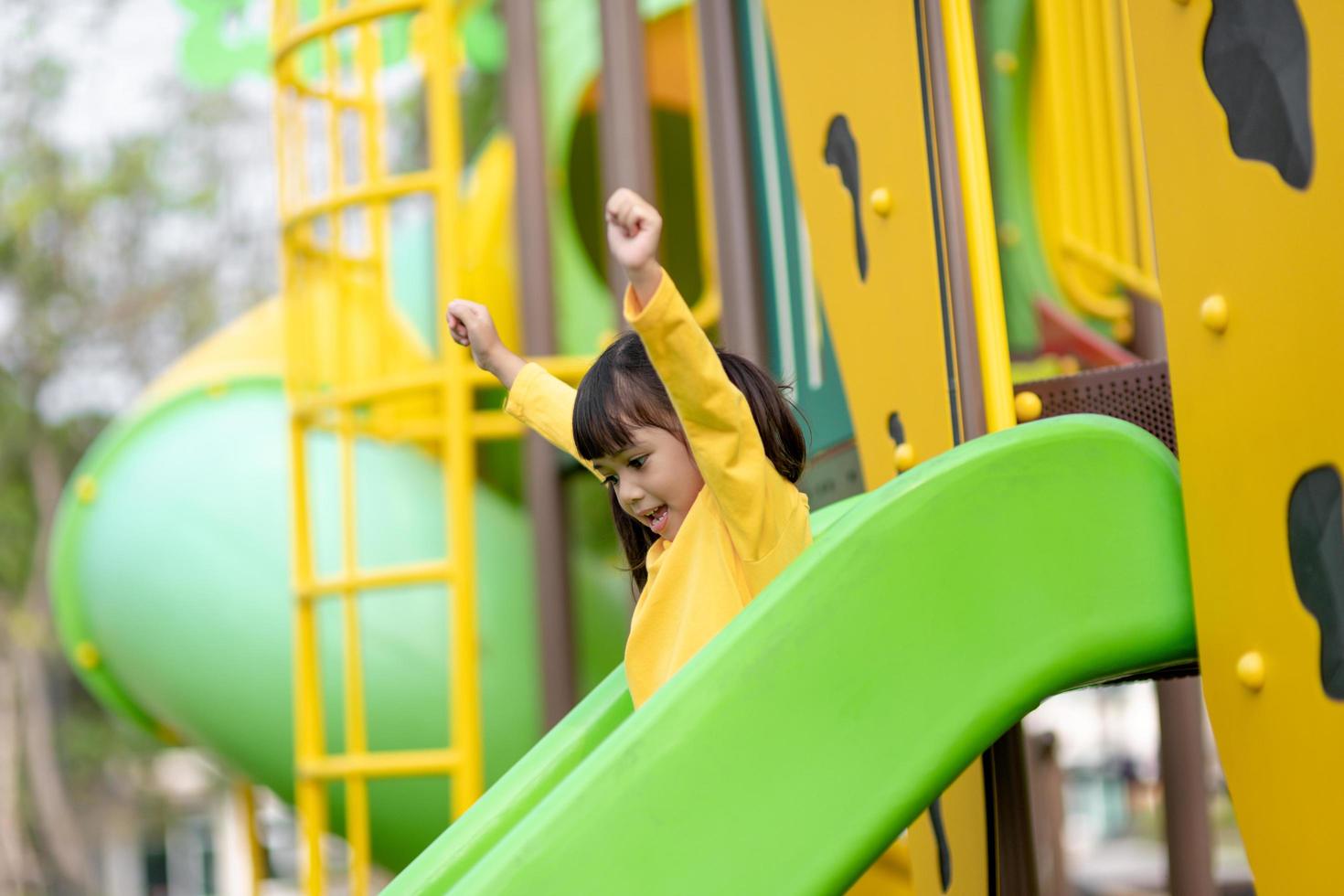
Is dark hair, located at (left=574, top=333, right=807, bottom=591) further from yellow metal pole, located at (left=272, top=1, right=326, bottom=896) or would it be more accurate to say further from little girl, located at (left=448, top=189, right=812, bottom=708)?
yellow metal pole, located at (left=272, top=1, right=326, bottom=896)

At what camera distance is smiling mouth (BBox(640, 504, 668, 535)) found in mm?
1924

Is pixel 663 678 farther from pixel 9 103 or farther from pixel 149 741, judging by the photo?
pixel 149 741

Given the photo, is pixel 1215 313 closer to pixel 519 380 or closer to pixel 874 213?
pixel 874 213

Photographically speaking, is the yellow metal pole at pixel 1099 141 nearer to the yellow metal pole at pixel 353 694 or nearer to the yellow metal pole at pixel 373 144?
the yellow metal pole at pixel 373 144

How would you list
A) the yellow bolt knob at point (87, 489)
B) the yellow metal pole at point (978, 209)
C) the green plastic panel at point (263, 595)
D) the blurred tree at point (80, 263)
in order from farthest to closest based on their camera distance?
the blurred tree at point (80, 263) < the yellow bolt knob at point (87, 489) < the green plastic panel at point (263, 595) < the yellow metal pole at point (978, 209)

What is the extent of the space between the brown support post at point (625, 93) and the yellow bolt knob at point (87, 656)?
208 centimetres

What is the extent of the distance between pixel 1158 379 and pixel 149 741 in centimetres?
1612

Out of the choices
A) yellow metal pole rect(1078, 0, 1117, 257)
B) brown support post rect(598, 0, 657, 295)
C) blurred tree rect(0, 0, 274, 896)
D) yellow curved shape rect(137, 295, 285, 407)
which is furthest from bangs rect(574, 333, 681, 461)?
blurred tree rect(0, 0, 274, 896)

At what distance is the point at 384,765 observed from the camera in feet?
13.1

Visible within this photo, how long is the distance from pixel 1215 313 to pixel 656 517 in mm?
648

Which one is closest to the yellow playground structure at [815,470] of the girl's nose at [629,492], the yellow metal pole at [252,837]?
the girl's nose at [629,492]

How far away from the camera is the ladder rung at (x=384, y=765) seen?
3891mm

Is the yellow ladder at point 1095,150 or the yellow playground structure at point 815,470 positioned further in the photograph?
the yellow ladder at point 1095,150

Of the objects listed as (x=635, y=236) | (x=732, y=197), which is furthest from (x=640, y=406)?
(x=732, y=197)
